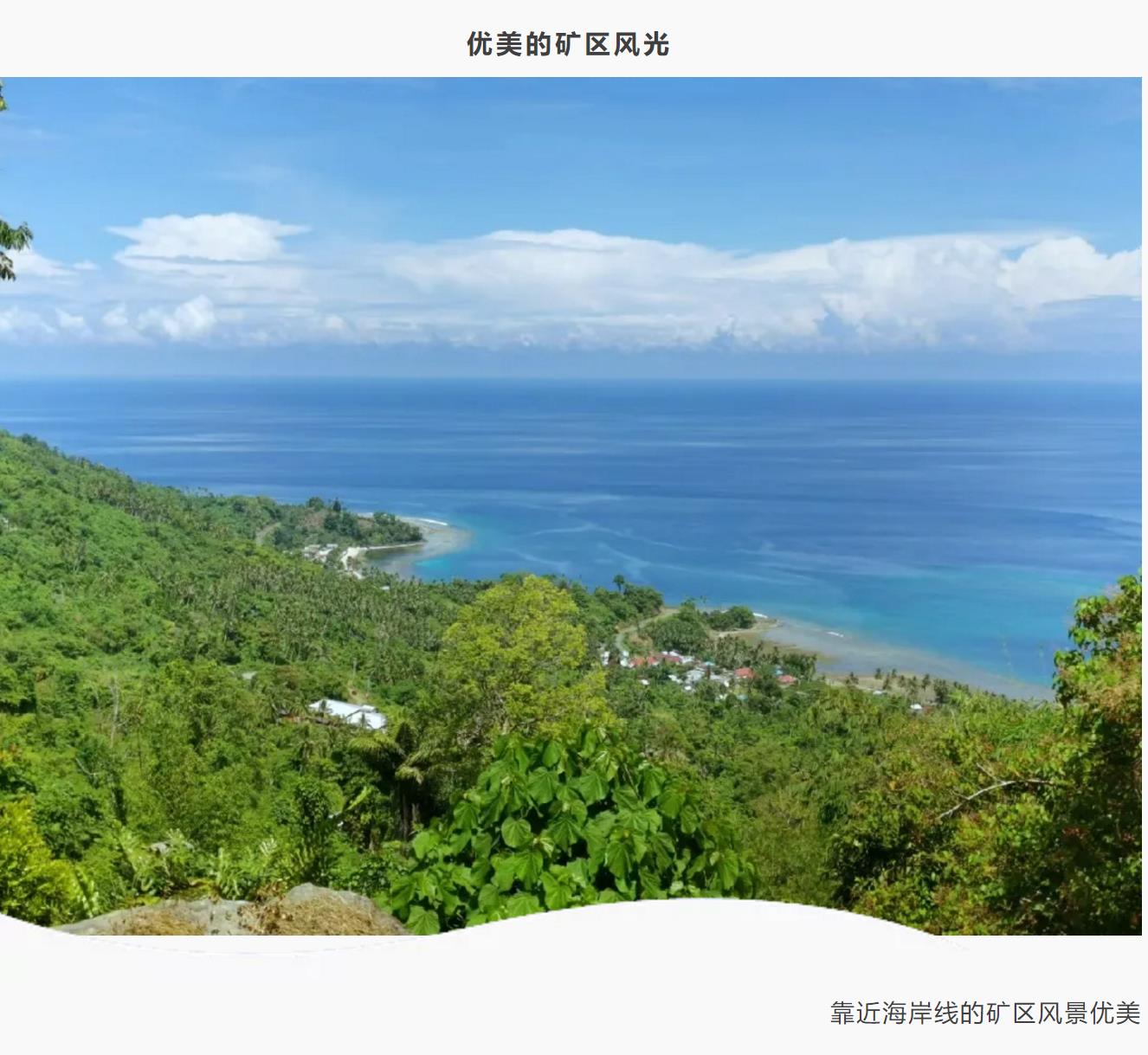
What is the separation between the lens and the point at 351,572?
31.0 feet

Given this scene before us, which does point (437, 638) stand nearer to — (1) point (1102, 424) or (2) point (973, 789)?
(2) point (973, 789)

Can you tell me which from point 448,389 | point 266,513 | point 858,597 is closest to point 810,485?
point 858,597

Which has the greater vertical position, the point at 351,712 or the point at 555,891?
the point at 555,891

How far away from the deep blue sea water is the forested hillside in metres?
0.39

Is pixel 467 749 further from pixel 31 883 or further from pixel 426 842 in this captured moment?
pixel 426 842

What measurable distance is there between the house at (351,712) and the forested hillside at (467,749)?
117 mm

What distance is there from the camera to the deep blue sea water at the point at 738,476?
775cm

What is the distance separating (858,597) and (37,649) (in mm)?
5537

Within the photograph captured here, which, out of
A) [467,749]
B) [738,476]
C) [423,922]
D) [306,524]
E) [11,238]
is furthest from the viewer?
[306,524]

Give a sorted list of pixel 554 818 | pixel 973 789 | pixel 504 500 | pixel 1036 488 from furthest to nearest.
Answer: pixel 504 500 < pixel 1036 488 < pixel 973 789 < pixel 554 818

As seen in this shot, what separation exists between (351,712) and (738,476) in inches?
146

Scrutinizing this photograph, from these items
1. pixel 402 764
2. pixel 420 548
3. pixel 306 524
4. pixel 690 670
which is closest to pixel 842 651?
pixel 690 670

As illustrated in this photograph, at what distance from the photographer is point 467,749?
5250 mm
